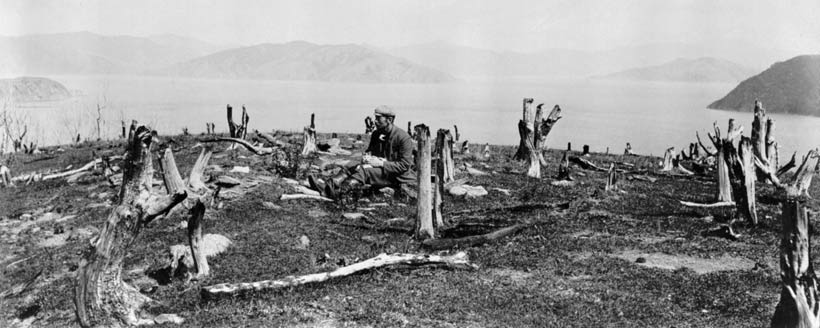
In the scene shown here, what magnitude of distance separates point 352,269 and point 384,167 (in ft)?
20.3

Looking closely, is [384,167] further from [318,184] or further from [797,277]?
[797,277]

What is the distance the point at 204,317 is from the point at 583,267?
6.23 m

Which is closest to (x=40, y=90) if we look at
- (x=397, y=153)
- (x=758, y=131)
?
(x=397, y=153)

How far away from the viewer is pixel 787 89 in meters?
116

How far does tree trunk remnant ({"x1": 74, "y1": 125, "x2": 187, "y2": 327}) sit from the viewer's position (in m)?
7.28

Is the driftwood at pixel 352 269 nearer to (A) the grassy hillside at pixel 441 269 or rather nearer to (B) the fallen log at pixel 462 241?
(A) the grassy hillside at pixel 441 269

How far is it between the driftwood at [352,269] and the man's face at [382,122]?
540cm

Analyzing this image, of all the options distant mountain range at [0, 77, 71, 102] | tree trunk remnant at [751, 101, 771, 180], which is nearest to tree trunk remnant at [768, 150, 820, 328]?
tree trunk remnant at [751, 101, 771, 180]

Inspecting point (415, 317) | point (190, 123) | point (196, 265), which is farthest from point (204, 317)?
point (190, 123)

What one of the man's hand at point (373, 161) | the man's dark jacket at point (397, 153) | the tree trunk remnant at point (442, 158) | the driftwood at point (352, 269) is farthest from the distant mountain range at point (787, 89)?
the driftwood at point (352, 269)

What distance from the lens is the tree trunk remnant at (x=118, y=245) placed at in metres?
7.28

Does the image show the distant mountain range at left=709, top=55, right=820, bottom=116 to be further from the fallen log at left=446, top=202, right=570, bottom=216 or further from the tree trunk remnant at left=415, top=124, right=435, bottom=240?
the tree trunk remnant at left=415, top=124, right=435, bottom=240

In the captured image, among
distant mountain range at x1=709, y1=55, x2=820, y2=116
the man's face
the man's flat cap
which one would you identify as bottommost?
the man's face

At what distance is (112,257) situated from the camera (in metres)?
7.33
